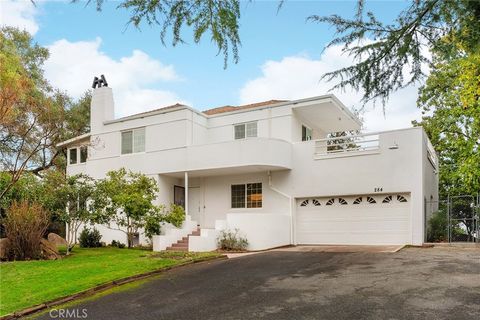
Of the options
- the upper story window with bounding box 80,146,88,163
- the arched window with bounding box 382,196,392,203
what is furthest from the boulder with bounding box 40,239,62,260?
the arched window with bounding box 382,196,392,203

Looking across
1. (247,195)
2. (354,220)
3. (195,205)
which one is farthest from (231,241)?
(354,220)

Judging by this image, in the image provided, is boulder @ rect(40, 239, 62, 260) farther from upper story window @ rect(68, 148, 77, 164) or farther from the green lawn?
upper story window @ rect(68, 148, 77, 164)

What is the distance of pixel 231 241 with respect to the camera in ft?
56.7

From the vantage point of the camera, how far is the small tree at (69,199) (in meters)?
16.1

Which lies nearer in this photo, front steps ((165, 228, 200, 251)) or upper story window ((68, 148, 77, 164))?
front steps ((165, 228, 200, 251))

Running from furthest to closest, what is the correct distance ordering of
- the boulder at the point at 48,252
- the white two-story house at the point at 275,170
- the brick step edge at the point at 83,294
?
1. the white two-story house at the point at 275,170
2. the boulder at the point at 48,252
3. the brick step edge at the point at 83,294

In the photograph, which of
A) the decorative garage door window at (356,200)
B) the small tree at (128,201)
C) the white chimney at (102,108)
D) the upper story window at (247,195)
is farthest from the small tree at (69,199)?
the decorative garage door window at (356,200)

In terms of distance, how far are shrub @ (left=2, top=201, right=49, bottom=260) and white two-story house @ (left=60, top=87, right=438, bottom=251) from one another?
16.1ft

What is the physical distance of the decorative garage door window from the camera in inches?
701

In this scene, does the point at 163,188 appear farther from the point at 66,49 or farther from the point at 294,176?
the point at 66,49

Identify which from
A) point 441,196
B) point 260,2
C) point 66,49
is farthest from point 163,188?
point 441,196

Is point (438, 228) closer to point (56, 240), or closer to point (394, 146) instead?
point (394, 146)

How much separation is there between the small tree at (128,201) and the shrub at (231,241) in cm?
302

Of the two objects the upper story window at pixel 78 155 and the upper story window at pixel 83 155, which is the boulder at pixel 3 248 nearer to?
the upper story window at pixel 78 155
